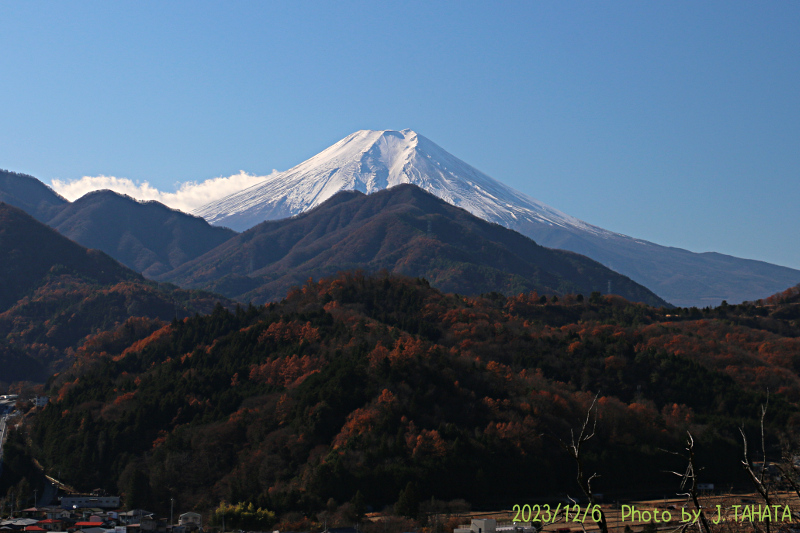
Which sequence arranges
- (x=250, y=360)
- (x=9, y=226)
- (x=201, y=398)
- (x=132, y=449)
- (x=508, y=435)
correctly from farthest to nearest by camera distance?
1. (x=9, y=226)
2. (x=250, y=360)
3. (x=201, y=398)
4. (x=132, y=449)
5. (x=508, y=435)

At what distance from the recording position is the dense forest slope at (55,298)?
111562 mm

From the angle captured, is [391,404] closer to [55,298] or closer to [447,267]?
[55,298]

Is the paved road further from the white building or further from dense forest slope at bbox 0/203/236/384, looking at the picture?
dense forest slope at bbox 0/203/236/384

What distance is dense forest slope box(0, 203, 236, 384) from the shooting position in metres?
112

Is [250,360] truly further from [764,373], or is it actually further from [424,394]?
[764,373]

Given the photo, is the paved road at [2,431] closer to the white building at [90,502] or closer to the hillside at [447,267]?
the white building at [90,502]

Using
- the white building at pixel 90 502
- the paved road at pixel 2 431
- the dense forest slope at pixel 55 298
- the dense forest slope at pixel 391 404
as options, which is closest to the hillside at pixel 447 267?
the dense forest slope at pixel 55 298

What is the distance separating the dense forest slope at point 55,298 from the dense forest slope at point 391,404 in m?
31.8

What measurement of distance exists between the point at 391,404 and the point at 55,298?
92.6 metres

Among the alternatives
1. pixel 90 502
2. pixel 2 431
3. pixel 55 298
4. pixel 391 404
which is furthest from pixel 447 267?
pixel 90 502

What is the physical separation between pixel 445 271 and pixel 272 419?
111529mm

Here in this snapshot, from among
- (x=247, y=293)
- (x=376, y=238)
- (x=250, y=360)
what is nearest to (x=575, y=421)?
(x=250, y=360)

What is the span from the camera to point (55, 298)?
421ft

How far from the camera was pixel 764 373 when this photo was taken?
2704 inches
